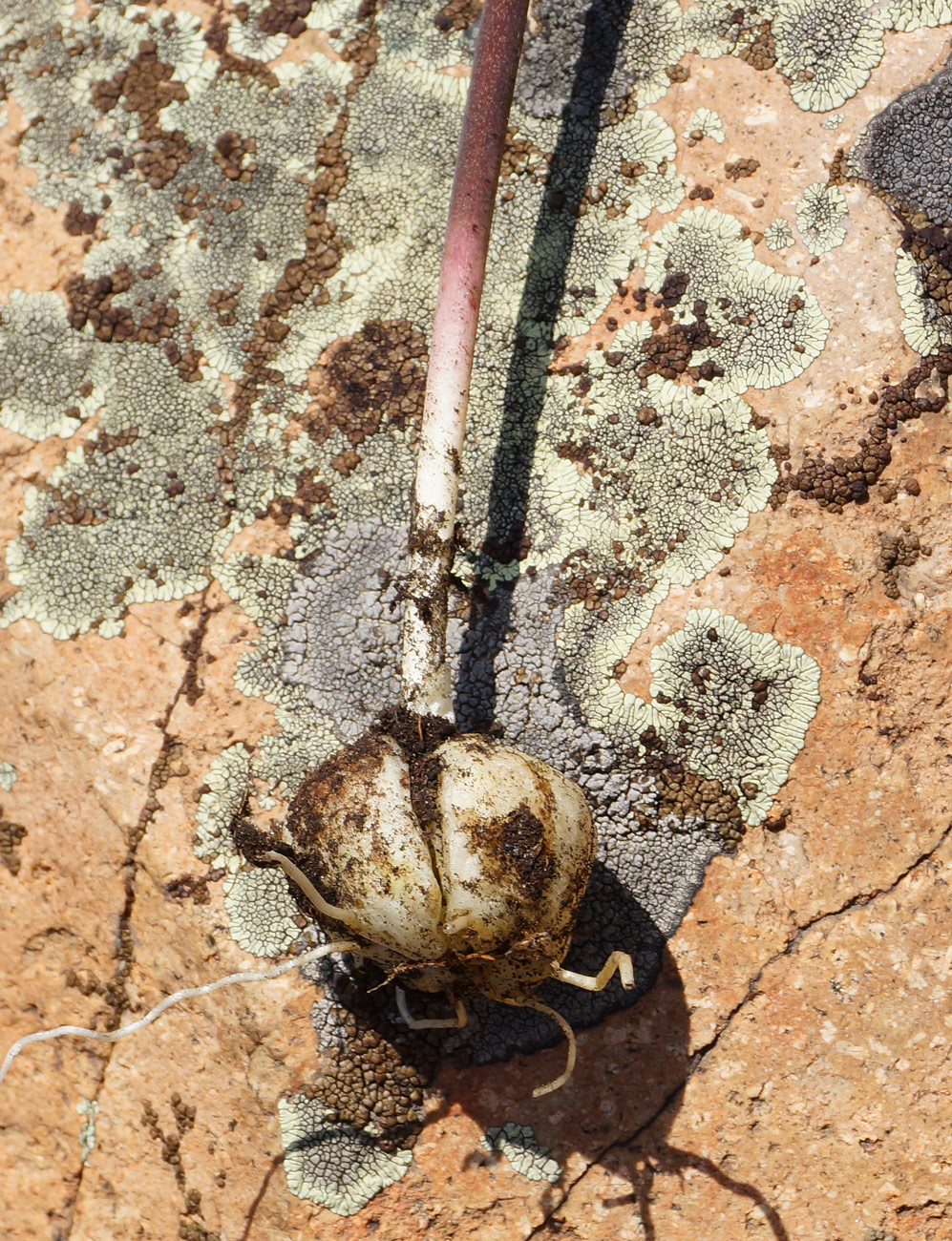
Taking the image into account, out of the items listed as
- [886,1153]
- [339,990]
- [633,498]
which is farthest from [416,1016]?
[633,498]

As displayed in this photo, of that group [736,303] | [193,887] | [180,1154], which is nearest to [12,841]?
[193,887]

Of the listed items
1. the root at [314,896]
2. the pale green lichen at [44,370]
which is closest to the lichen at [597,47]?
the pale green lichen at [44,370]

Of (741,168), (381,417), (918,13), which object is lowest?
(381,417)

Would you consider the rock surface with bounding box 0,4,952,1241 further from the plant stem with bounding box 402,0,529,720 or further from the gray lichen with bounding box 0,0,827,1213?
the plant stem with bounding box 402,0,529,720

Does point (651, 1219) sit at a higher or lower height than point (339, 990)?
lower

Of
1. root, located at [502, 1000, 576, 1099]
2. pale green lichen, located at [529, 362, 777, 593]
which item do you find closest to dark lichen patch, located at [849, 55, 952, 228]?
pale green lichen, located at [529, 362, 777, 593]

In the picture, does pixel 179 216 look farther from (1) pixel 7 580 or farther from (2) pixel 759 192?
(2) pixel 759 192

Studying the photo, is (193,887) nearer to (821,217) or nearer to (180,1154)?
(180,1154)
